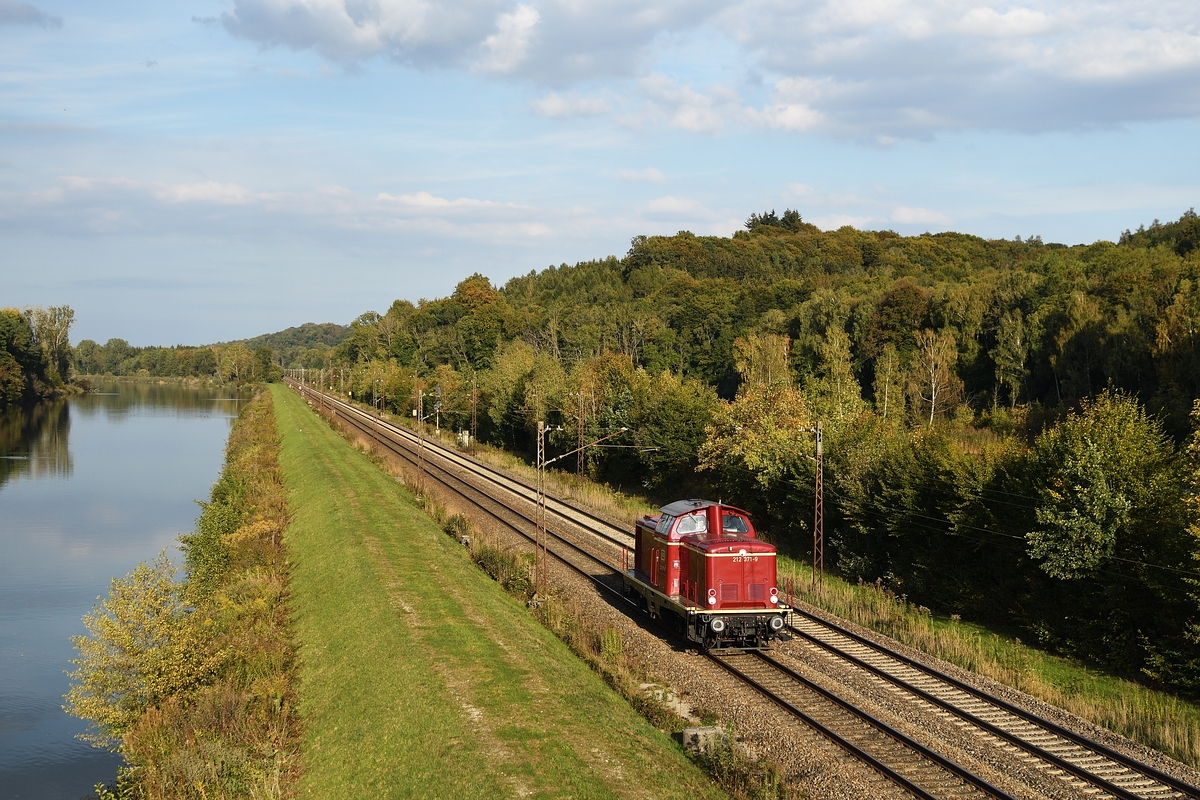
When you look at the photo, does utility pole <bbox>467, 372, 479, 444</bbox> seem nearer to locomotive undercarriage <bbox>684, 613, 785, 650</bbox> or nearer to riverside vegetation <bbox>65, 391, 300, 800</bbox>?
riverside vegetation <bbox>65, 391, 300, 800</bbox>

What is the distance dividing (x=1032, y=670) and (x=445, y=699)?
1528 cm

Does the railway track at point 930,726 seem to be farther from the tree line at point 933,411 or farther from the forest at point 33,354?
the forest at point 33,354

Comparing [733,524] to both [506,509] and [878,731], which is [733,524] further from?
[506,509]

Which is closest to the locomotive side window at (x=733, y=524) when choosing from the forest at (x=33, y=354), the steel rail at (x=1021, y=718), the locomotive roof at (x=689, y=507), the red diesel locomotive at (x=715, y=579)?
the red diesel locomotive at (x=715, y=579)

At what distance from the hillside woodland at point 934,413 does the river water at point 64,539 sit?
26.3 m

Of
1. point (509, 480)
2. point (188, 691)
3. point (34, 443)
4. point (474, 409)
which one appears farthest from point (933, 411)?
point (34, 443)

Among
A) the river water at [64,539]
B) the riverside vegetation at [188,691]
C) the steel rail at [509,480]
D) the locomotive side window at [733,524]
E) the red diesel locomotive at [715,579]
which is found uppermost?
the locomotive side window at [733,524]

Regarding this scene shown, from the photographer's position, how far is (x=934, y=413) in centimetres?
8094

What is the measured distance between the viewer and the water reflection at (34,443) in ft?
233

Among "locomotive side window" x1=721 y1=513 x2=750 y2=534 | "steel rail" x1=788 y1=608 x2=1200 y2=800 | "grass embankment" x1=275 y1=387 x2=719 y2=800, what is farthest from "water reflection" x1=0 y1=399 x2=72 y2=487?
"steel rail" x1=788 y1=608 x2=1200 y2=800

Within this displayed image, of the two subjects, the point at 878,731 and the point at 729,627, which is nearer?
the point at 878,731

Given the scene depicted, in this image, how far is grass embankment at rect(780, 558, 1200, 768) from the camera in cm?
1777

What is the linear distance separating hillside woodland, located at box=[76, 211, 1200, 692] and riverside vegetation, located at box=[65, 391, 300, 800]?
2109 cm

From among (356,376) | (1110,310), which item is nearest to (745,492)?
(1110,310)
